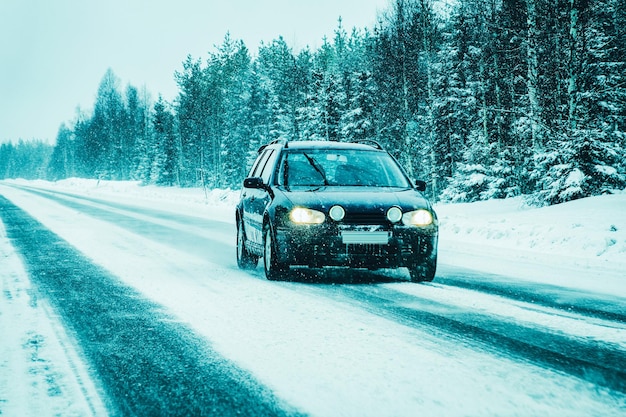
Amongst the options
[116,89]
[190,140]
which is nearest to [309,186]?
[190,140]

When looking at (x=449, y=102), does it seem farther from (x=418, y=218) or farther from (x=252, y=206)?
(x=418, y=218)

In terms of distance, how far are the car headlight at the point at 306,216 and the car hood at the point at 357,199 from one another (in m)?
0.06

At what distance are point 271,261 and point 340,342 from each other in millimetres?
2657

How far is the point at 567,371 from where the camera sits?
3.13 metres

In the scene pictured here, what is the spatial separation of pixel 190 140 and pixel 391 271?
223ft

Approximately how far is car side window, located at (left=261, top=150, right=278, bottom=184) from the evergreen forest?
907 cm

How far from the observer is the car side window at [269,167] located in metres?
7.43

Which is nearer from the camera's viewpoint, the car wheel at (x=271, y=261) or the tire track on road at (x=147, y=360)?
the tire track on road at (x=147, y=360)

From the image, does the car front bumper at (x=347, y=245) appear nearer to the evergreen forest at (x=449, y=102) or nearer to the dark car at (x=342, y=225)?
the dark car at (x=342, y=225)

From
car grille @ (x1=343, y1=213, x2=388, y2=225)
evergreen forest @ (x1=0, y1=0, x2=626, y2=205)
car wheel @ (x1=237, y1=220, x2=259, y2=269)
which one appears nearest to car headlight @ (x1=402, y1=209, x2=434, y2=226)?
car grille @ (x1=343, y1=213, x2=388, y2=225)

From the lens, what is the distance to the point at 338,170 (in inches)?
286

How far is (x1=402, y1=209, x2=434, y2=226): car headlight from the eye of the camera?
6.09 metres

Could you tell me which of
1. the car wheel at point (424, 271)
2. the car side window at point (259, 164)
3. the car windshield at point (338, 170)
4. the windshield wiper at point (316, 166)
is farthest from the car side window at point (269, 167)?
the car wheel at point (424, 271)

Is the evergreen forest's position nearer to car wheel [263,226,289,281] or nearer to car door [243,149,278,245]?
car door [243,149,278,245]
